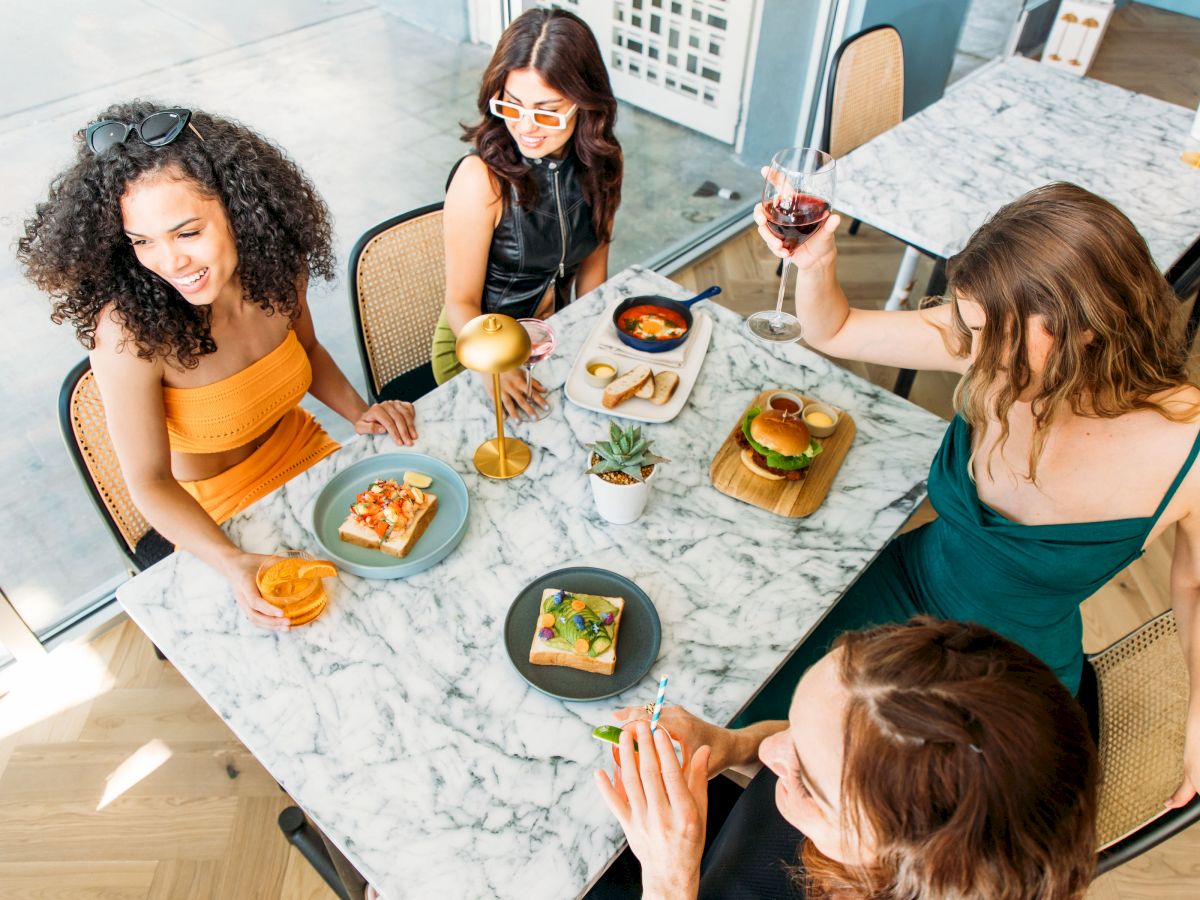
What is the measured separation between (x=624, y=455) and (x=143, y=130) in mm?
974

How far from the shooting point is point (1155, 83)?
5.50 m

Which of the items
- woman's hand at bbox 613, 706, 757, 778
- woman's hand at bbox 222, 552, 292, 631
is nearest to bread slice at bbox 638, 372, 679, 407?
woman's hand at bbox 613, 706, 757, 778

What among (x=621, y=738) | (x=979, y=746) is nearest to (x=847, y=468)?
(x=621, y=738)

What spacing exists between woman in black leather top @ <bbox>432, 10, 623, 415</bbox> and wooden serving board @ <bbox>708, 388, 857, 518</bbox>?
1.31ft

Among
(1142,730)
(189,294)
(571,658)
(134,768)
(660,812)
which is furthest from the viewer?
(134,768)

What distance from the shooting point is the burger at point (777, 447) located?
156cm

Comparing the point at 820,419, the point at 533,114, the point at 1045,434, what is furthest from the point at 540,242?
the point at 1045,434

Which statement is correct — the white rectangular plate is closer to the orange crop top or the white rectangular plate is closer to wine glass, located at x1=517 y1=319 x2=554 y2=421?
wine glass, located at x1=517 y1=319 x2=554 y2=421

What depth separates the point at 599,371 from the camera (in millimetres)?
1808

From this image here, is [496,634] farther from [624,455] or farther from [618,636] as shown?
[624,455]

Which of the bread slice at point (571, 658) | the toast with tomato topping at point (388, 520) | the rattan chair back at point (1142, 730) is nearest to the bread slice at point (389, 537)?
the toast with tomato topping at point (388, 520)

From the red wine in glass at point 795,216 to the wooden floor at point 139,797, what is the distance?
5.14ft

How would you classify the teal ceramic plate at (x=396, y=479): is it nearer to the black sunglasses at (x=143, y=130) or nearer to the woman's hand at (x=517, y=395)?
the woman's hand at (x=517, y=395)

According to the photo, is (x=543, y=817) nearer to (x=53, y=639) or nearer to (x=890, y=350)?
(x=890, y=350)
